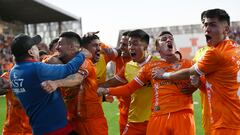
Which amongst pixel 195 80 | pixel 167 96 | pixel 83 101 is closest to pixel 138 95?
pixel 167 96

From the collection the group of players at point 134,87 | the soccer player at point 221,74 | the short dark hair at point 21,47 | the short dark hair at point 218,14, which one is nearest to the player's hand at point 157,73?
the group of players at point 134,87

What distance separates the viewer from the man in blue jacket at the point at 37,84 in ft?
13.2

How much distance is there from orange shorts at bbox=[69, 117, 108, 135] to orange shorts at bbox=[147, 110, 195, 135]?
0.62 meters

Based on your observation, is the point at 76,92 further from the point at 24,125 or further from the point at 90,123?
the point at 24,125

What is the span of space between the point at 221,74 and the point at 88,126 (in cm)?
177

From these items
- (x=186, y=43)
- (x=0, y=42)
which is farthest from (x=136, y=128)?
(x=186, y=43)

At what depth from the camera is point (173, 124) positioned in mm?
4656

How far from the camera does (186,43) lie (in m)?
39.1

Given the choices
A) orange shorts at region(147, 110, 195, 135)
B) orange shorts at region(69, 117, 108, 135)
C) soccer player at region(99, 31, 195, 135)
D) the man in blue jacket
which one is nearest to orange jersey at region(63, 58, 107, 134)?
orange shorts at region(69, 117, 108, 135)

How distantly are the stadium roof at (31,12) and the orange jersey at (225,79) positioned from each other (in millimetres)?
26886

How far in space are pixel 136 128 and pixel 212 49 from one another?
6.19 feet

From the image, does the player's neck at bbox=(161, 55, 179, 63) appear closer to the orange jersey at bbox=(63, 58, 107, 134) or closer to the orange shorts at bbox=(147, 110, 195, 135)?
the orange shorts at bbox=(147, 110, 195, 135)

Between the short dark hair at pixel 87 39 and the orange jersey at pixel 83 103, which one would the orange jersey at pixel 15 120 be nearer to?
the orange jersey at pixel 83 103

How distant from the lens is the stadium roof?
30.2 metres
